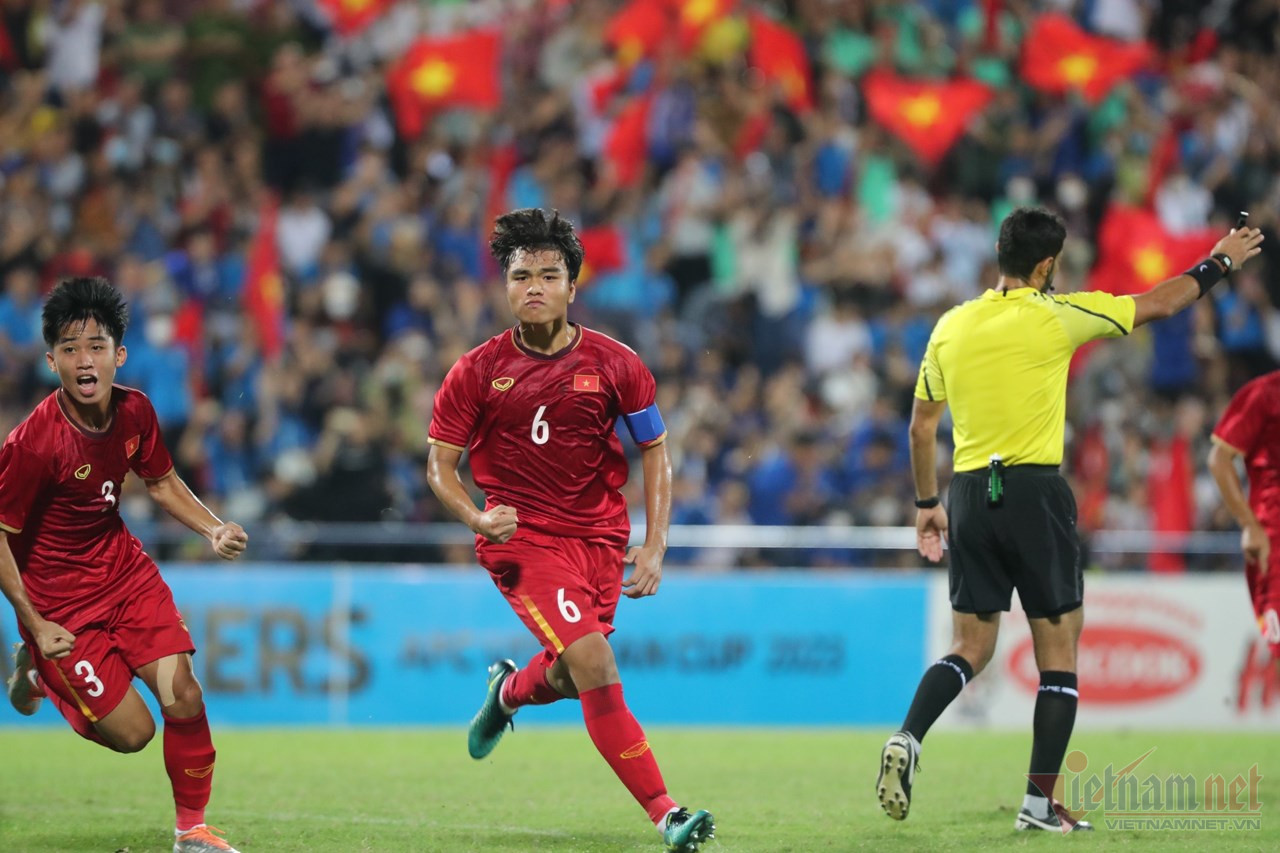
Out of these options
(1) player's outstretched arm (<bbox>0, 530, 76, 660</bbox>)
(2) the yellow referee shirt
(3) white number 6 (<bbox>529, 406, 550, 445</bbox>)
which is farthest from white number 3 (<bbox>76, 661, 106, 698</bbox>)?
(2) the yellow referee shirt

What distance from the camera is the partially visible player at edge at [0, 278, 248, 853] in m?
6.69

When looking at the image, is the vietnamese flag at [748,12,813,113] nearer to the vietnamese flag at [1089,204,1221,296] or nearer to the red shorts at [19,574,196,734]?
the vietnamese flag at [1089,204,1221,296]

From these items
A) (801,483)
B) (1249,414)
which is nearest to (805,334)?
(801,483)

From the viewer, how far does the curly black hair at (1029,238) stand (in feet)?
24.1

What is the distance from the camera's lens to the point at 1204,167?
17.8m

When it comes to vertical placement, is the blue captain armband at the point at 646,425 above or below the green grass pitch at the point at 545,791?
above

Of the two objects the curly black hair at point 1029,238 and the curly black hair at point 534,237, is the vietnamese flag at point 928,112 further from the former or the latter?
the curly black hair at point 534,237

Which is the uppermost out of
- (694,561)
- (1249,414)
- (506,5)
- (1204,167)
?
(506,5)

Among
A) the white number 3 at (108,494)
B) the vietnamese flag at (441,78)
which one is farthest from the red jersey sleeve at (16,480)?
the vietnamese flag at (441,78)

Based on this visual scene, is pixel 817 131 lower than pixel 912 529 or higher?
higher

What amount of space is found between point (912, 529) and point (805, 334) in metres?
3.00

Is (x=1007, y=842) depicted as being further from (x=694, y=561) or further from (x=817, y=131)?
(x=817, y=131)

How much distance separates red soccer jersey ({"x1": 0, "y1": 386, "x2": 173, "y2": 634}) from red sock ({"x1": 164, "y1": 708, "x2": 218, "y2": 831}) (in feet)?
1.89

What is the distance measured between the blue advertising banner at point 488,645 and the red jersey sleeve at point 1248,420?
16.3ft
